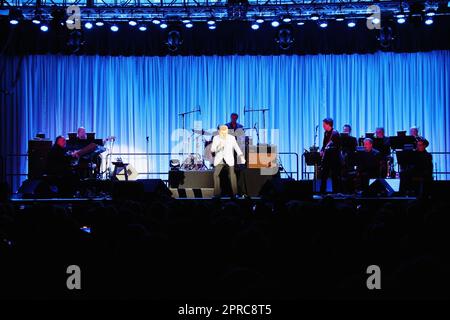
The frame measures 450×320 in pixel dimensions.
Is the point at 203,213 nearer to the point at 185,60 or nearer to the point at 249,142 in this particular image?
the point at 249,142

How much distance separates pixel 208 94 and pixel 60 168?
21.0 ft

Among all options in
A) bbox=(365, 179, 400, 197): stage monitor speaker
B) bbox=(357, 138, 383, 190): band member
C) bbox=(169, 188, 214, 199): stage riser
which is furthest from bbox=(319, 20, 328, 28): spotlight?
bbox=(169, 188, 214, 199): stage riser

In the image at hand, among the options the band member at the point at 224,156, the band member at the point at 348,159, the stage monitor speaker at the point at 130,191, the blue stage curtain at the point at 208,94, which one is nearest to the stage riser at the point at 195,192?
the band member at the point at 224,156

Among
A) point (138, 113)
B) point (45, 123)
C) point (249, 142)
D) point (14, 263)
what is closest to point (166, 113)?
point (138, 113)

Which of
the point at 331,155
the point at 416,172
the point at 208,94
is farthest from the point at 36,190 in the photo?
the point at 416,172

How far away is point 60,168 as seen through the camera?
13.2 m

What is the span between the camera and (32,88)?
1831 cm

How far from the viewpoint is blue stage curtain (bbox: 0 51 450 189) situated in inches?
706

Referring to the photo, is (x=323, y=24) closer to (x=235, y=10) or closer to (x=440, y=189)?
(x=235, y=10)

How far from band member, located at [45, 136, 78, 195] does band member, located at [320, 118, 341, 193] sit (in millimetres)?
5369

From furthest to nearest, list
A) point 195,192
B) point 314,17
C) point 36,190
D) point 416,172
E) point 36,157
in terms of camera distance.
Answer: point 36,157
point 314,17
point 195,192
point 416,172
point 36,190

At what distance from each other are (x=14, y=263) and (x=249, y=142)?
11.5m

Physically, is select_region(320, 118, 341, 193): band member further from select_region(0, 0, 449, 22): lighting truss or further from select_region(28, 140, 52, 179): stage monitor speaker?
select_region(28, 140, 52, 179): stage monitor speaker

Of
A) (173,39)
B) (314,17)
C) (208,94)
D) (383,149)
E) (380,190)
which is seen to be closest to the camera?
(380,190)
